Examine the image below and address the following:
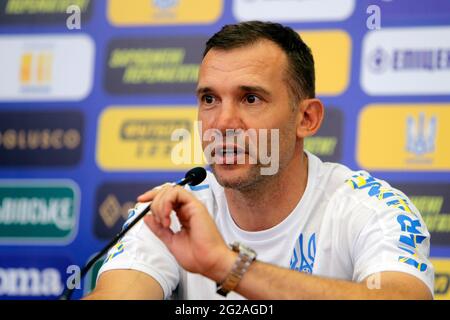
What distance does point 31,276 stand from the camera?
3.06m

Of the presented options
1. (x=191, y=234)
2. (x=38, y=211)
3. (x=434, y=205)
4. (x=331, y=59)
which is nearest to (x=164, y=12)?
(x=331, y=59)

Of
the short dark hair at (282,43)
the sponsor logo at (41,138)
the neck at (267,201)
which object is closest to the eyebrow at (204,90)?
the short dark hair at (282,43)

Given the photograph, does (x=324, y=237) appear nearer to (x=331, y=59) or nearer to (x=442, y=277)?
(x=442, y=277)

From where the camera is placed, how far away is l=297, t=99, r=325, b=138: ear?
200 cm

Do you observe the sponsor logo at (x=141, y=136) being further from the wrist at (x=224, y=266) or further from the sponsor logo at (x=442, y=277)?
the wrist at (x=224, y=266)

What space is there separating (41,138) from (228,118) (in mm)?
1655

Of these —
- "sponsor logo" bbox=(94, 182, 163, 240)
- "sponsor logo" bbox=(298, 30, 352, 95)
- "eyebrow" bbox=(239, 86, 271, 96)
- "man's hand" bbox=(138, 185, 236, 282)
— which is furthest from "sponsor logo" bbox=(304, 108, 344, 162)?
"man's hand" bbox=(138, 185, 236, 282)

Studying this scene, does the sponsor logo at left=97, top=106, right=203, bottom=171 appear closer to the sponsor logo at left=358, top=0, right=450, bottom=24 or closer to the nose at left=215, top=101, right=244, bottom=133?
the sponsor logo at left=358, top=0, right=450, bottom=24

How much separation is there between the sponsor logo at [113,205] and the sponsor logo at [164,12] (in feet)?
2.39

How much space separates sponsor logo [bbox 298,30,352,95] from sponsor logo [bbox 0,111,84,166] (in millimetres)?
1074

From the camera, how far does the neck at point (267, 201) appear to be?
6.13 ft

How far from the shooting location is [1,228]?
312 cm
